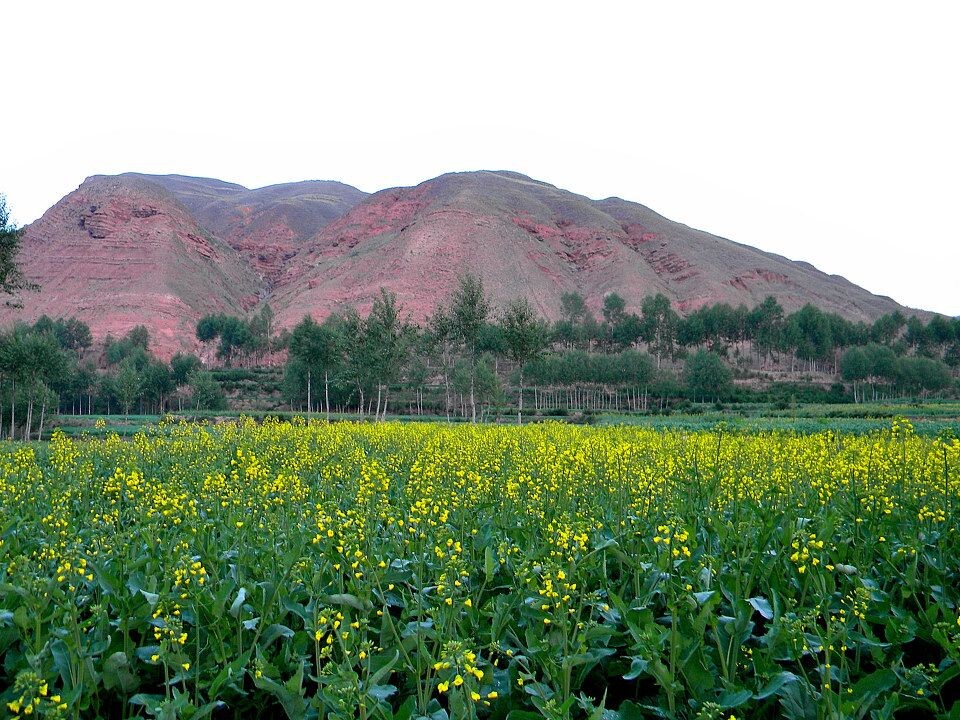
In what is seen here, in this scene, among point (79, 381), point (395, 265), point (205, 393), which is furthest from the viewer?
point (395, 265)

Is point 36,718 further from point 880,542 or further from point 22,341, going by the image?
point 22,341

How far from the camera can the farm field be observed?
118 inches

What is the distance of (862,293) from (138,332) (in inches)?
6954

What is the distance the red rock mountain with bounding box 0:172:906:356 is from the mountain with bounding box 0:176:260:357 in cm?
37

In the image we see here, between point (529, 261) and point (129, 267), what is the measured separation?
292 feet

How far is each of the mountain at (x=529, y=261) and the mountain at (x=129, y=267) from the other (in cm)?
1716

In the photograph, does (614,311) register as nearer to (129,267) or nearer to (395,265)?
(395,265)

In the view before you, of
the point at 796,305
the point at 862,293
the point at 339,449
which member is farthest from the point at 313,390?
the point at 862,293

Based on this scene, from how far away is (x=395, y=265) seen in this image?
139000 millimetres

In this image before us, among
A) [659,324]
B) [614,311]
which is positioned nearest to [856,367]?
[659,324]

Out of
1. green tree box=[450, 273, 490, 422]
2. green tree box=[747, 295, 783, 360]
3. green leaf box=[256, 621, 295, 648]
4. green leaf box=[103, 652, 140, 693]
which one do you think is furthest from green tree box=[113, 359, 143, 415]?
green tree box=[747, 295, 783, 360]

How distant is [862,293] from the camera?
17525cm

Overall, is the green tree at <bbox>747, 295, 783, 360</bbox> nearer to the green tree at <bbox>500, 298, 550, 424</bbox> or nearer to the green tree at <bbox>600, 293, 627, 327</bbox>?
the green tree at <bbox>600, 293, 627, 327</bbox>

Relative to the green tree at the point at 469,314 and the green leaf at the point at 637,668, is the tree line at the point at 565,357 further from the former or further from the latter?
the green leaf at the point at 637,668
